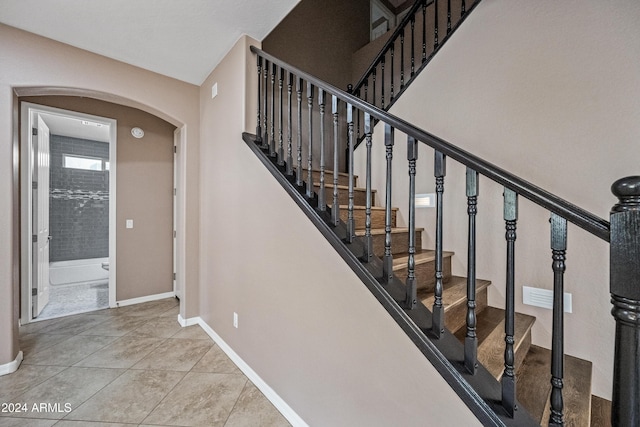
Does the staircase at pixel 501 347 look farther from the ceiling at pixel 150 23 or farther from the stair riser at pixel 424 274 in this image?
the ceiling at pixel 150 23

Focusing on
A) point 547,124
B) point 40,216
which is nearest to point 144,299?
point 40,216

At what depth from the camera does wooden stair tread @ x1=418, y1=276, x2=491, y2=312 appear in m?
1.38

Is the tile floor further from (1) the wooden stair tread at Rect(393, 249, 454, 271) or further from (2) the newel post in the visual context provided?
(2) the newel post

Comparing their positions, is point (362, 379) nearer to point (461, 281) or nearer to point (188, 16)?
point (461, 281)

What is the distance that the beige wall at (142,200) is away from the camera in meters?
3.48

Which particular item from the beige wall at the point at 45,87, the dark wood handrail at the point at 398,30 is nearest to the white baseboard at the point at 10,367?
the beige wall at the point at 45,87

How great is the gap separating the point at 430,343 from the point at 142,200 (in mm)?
3942

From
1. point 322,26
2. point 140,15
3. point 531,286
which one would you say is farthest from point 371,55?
point 531,286

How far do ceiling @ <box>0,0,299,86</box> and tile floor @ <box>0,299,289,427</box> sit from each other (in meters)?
2.66

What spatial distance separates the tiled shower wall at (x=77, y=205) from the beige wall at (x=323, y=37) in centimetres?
510

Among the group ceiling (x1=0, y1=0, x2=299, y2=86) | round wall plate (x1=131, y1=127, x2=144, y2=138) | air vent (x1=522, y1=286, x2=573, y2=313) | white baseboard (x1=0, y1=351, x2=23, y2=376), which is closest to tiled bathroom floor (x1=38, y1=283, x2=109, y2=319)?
white baseboard (x1=0, y1=351, x2=23, y2=376)

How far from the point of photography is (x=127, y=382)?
1995 millimetres

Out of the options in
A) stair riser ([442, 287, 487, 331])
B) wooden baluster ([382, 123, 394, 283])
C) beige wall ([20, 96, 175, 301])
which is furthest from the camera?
beige wall ([20, 96, 175, 301])

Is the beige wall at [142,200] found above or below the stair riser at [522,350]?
above
